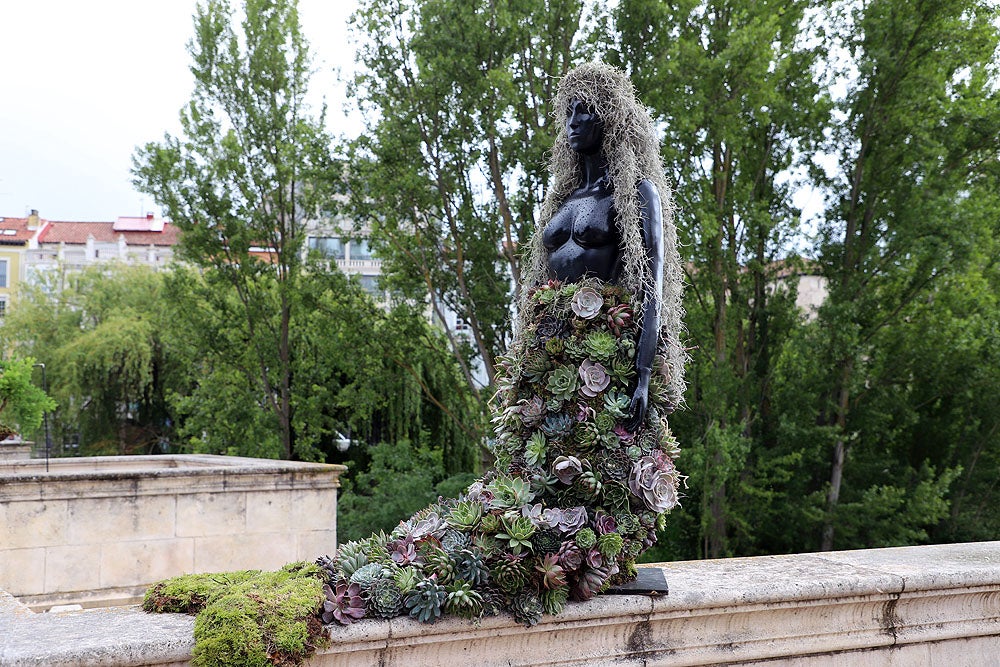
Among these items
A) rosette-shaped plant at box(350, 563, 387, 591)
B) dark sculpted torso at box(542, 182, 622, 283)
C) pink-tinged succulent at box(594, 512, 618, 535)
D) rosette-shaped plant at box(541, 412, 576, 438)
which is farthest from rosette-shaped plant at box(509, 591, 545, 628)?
dark sculpted torso at box(542, 182, 622, 283)

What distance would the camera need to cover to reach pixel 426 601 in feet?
8.50

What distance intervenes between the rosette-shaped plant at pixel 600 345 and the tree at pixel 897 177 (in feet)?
27.1

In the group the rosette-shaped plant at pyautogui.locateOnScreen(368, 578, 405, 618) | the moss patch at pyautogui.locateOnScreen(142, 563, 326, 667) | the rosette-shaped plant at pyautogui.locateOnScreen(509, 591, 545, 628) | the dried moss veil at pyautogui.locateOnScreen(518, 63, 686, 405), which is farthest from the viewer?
the dried moss veil at pyautogui.locateOnScreen(518, 63, 686, 405)

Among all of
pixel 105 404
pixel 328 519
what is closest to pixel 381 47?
pixel 328 519

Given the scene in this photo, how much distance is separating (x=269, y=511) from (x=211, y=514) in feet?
1.81

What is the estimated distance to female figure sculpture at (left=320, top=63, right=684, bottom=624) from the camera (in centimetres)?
271

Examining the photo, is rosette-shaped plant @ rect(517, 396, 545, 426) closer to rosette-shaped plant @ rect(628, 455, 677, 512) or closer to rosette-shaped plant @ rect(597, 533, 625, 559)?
rosette-shaped plant @ rect(628, 455, 677, 512)

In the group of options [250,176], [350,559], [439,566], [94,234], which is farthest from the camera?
[94,234]

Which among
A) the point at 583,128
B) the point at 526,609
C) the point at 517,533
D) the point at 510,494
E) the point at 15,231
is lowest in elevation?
the point at 526,609

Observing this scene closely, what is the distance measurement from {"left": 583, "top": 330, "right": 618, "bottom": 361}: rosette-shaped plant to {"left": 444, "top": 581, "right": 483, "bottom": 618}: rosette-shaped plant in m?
0.92

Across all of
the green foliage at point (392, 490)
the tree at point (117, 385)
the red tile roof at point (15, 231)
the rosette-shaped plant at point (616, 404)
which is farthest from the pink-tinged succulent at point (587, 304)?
the red tile roof at point (15, 231)

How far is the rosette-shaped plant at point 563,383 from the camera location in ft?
9.80

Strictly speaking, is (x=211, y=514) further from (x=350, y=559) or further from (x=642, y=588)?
(x=642, y=588)

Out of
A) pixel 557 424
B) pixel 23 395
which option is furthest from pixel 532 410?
pixel 23 395
